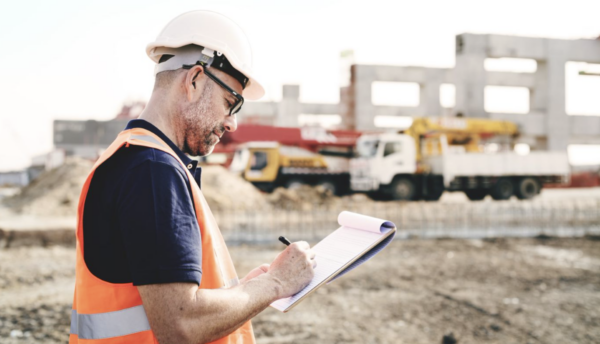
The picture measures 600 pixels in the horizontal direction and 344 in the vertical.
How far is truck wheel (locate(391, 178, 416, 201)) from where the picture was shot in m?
16.4

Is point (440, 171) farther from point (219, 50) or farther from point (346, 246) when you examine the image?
point (219, 50)

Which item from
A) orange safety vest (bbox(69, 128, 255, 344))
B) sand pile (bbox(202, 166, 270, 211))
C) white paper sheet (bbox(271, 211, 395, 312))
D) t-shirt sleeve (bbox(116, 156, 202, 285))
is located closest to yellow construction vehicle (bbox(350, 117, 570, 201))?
sand pile (bbox(202, 166, 270, 211))

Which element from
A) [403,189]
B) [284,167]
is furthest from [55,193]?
[403,189]

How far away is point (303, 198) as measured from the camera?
1572 cm

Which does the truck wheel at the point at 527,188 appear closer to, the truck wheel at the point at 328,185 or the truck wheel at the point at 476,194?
the truck wheel at the point at 476,194

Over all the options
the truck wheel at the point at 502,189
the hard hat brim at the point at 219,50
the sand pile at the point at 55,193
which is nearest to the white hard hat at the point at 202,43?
the hard hat brim at the point at 219,50

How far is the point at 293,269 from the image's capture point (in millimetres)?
1327

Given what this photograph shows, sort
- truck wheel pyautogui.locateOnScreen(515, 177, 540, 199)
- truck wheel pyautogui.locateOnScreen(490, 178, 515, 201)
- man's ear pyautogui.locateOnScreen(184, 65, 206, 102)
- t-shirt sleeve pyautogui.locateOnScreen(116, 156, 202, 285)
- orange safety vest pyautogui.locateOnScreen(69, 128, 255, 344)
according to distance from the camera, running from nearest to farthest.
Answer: t-shirt sleeve pyautogui.locateOnScreen(116, 156, 202, 285) < orange safety vest pyautogui.locateOnScreen(69, 128, 255, 344) < man's ear pyautogui.locateOnScreen(184, 65, 206, 102) < truck wheel pyautogui.locateOnScreen(490, 178, 515, 201) < truck wheel pyautogui.locateOnScreen(515, 177, 540, 199)

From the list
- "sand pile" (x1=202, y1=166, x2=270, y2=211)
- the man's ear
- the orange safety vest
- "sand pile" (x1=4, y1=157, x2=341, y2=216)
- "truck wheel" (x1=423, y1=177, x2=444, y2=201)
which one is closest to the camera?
the orange safety vest

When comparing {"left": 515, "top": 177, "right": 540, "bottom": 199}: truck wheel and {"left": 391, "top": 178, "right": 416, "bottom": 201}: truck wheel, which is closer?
{"left": 391, "top": 178, "right": 416, "bottom": 201}: truck wheel

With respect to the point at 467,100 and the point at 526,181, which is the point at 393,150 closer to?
the point at 526,181

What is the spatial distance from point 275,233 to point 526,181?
11.9m

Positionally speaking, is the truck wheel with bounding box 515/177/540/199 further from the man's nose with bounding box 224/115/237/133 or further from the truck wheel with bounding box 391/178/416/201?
the man's nose with bounding box 224/115/237/133

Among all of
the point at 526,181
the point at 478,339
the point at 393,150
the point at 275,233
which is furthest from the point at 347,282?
the point at 526,181
